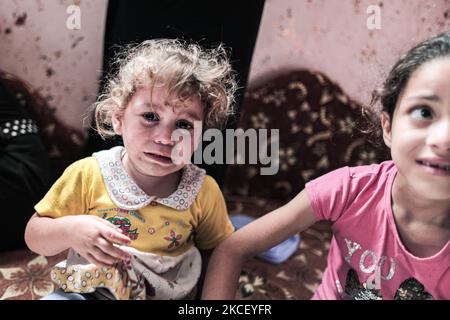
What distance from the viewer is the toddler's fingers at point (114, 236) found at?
0.59 m

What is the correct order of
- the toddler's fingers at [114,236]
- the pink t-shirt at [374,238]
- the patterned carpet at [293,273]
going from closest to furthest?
the toddler's fingers at [114,236], the pink t-shirt at [374,238], the patterned carpet at [293,273]

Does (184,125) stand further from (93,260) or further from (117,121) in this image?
(93,260)

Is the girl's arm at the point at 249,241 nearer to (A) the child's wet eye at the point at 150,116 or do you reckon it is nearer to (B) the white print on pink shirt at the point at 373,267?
(B) the white print on pink shirt at the point at 373,267

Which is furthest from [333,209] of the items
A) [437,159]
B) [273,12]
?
[273,12]

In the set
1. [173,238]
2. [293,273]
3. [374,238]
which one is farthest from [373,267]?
[173,238]

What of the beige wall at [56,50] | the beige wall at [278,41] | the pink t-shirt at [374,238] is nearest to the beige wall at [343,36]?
the beige wall at [278,41]

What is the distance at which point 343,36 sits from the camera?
70cm

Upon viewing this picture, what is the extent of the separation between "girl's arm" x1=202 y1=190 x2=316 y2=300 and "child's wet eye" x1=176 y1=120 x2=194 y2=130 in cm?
17

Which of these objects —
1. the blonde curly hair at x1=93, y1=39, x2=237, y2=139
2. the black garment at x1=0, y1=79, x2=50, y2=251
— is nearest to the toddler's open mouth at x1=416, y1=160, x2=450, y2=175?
the blonde curly hair at x1=93, y1=39, x2=237, y2=139

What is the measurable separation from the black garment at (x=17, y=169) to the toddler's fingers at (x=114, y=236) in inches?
4.9

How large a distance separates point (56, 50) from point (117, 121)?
0.42 ft

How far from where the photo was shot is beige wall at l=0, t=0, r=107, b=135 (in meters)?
0.66

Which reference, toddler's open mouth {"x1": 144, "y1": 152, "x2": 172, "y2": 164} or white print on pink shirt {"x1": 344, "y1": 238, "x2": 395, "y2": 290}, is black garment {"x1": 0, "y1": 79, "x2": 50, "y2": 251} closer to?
toddler's open mouth {"x1": 144, "y1": 152, "x2": 172, "y2": 164}

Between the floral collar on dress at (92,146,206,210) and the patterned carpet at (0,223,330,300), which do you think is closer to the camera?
the floral collar on dress at (92,146,206,210)
